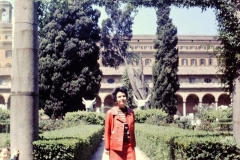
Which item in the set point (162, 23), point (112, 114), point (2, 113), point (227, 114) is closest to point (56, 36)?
point (2, 113)

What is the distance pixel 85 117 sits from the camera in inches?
945

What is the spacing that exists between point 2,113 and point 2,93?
19.6 meters

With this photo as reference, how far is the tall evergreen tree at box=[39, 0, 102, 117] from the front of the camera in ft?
97.9

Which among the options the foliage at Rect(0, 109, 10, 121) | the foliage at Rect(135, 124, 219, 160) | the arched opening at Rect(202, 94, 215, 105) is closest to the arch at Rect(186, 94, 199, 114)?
the arched opening at Rect(202, 94, 215, 105)

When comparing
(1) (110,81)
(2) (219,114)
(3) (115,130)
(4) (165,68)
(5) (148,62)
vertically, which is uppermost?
(5) (148,62)

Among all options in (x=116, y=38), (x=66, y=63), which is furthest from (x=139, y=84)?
(x=66, y=63)

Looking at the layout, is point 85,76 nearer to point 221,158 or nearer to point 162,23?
point 162,23

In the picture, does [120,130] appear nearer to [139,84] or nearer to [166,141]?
[166,141]

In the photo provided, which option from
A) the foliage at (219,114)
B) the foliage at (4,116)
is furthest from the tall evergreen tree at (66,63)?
the foliage at (219,114)

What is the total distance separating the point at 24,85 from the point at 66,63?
2418cm

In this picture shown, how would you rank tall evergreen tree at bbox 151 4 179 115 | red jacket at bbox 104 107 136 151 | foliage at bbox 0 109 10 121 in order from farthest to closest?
1. tall evergreen tree at bbox 151 4 179 115
2. foliage at bbox 0 109 10 121
3. red jacket at bbox 104 107 136 151

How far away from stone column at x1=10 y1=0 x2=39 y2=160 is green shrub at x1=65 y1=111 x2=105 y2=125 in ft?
55.2

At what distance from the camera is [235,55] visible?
22.8 ft

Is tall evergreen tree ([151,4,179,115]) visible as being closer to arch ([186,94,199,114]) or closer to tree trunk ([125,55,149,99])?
tree trunk ([125,55,149,99])
